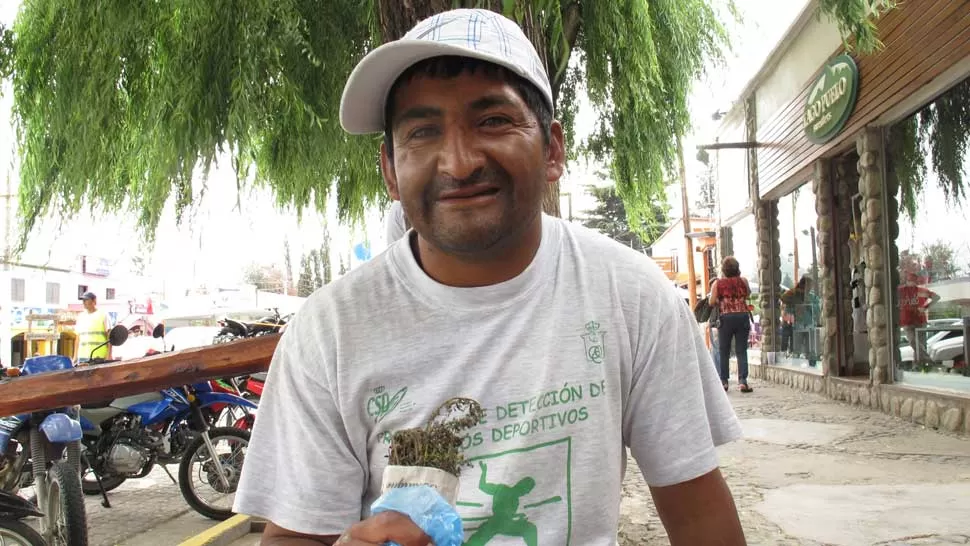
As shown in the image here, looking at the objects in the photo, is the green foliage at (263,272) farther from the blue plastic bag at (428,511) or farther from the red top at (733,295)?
the red top at (733,295)

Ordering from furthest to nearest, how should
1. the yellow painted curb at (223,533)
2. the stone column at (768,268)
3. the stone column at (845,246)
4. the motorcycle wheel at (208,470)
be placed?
the stone column at (768,268) → the stone column at (845,246) → the motorcycle wheel at (208,470) → the yellow painted curb at (223,533)

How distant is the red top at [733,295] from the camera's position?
398 inches

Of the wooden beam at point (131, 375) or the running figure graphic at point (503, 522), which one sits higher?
the wooden beam at point (131, 375)

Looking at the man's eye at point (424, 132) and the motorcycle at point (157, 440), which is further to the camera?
the motorcycle at point (157, 440)

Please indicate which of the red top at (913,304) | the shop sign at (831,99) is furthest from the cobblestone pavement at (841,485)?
the shop sign at (831,99)

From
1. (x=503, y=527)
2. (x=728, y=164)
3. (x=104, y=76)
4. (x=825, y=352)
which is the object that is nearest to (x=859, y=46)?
(x=503, y=527)

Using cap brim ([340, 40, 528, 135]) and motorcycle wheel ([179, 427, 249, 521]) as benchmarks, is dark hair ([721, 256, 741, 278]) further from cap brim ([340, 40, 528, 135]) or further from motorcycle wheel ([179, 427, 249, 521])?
cap brim ([340, 40, 528, 135])

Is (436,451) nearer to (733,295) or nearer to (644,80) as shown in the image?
(644,80)

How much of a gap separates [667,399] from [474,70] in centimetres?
71

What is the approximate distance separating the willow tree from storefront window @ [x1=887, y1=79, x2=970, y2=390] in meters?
4.13

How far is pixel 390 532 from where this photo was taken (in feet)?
3.60

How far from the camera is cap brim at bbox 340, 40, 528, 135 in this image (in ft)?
4.66

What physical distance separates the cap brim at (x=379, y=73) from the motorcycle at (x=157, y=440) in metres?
4.28

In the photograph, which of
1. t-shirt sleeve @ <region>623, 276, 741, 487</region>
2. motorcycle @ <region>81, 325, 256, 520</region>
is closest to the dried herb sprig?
t-shirt sleeve @ <region>623, 276, 741, 487</region>
